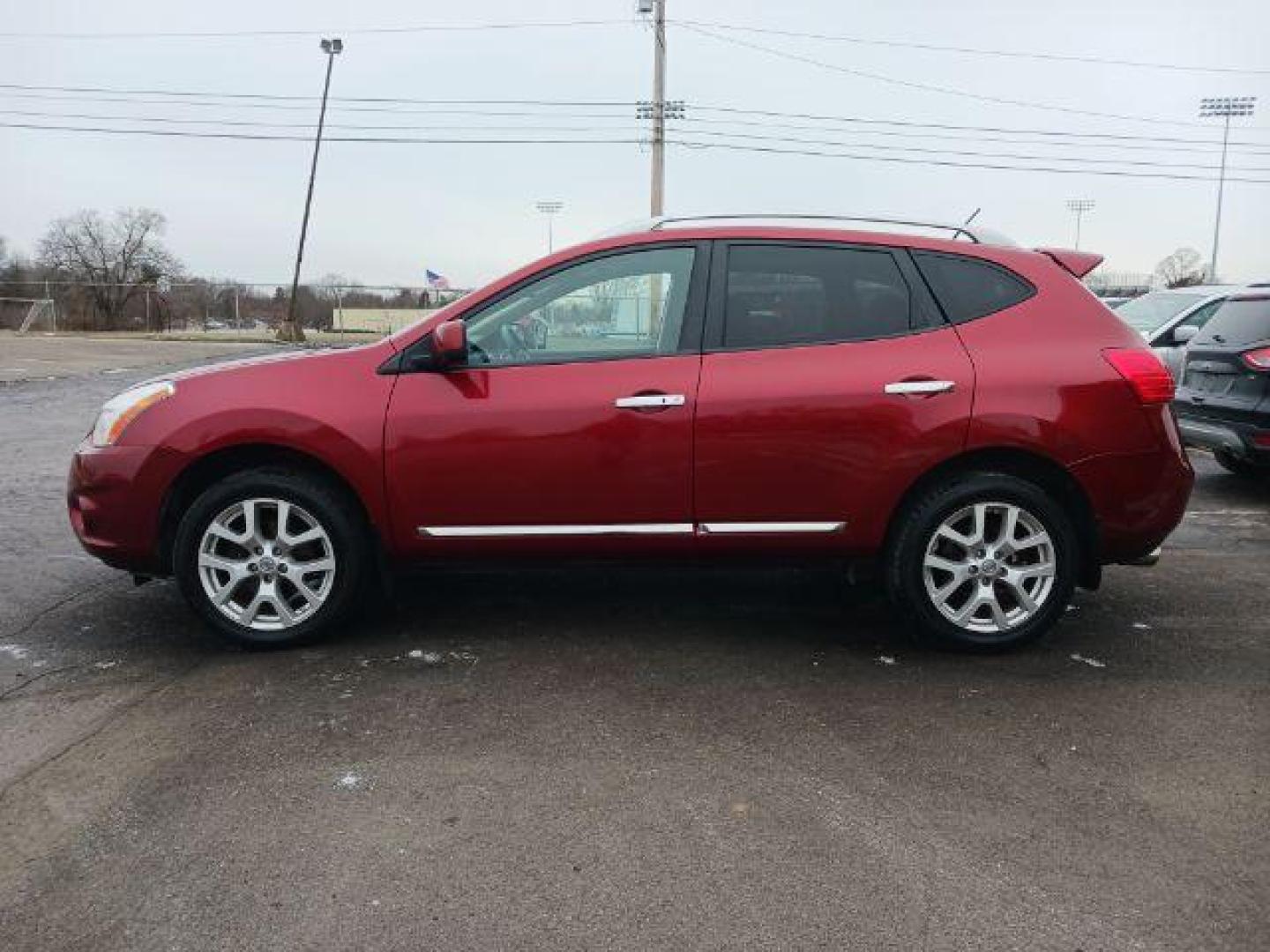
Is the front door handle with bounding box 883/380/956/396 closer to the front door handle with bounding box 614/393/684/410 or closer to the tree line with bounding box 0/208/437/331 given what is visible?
the front door handle with bounding box 614/393/684/410

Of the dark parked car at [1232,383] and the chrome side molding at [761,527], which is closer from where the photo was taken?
the chrome side molding at [761,527]

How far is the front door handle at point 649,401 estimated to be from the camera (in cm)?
403

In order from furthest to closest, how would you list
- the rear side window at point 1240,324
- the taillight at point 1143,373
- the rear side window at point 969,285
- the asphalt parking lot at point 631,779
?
the rear side window at point 1240,324, the rear side window at point 969,285, the taillight at point 1143,373, the asphalt parking lot at point 631,779

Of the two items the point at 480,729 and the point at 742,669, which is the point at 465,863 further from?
the point at 742,669

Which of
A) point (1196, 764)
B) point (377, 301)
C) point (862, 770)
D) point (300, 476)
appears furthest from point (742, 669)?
point (377, 301)

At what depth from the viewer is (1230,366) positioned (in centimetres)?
741

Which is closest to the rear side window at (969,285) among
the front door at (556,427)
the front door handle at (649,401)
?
the front door at (556,427)

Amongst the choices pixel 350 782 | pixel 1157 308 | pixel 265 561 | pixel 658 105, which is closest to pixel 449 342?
pixel 265 561

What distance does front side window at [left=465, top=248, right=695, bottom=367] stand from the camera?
13.6 feet

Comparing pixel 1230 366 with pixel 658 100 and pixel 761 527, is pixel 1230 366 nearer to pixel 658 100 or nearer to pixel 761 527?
pixel 761 527

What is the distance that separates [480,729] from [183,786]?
0.92 meters

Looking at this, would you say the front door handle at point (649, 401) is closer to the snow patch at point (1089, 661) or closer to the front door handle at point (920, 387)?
the front door handle at point (920, 387)

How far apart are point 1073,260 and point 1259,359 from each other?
3.63 metres

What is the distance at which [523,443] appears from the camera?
4.04 m
